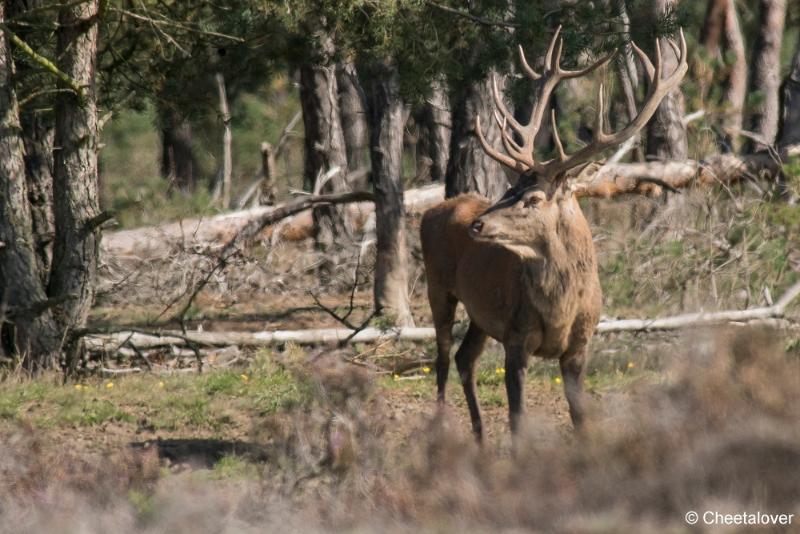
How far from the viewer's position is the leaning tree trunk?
35.4 feet

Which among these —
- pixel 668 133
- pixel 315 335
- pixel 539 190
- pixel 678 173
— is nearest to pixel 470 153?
pixel 315 335

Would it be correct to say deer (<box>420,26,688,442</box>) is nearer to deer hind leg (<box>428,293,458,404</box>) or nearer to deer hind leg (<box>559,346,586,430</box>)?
deer hind leg (<box>559,346,586,430</box>)

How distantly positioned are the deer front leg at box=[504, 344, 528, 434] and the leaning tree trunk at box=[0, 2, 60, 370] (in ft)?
14.5

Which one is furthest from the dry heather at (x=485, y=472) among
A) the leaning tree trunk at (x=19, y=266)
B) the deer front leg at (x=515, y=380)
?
the leaning tree trunk at (x=19, y=266)

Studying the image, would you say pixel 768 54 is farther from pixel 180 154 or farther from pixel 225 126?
pixel 180 154

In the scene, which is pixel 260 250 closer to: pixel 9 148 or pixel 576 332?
pixel 9 148

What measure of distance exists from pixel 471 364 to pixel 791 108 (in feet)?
25.6

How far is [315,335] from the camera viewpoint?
11594 mm

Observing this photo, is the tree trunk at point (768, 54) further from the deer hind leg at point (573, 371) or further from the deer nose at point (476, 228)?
the deer nose at point (476, 228)

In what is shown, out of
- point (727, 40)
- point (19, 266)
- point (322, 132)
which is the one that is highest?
point (727, 40)

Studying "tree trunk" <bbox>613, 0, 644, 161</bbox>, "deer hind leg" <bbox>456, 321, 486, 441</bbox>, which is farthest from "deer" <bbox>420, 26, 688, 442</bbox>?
"tree trunk" <bbox>613, 0, 644, 161</bbox>

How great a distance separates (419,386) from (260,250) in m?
5.58

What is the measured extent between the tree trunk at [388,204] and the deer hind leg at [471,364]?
3086 millimetres

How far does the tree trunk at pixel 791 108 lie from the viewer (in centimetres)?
1544
